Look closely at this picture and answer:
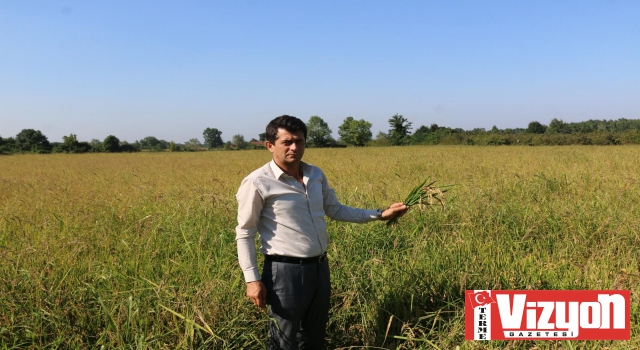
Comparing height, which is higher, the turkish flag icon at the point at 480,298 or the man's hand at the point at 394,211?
the man's hand at the point at 394,211

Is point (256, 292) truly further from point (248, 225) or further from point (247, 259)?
point (248, 225)

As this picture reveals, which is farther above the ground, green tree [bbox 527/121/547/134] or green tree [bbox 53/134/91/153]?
green tree [bbox 527/121/547/134]

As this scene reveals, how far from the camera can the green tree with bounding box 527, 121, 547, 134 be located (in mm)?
68500

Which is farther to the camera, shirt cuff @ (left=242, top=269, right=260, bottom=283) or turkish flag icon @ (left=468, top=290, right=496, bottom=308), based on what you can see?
turkish flag icon @ (left=468, top=290, right=496, bottom=308)

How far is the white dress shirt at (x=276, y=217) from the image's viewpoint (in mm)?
1909

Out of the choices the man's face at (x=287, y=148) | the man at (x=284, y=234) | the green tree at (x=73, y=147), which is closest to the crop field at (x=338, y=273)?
the man at (x=284, y=234)

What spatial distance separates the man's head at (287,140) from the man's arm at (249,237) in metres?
0.21

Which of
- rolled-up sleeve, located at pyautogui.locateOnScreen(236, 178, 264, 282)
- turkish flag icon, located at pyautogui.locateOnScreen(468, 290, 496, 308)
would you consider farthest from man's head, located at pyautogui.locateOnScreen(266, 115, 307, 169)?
turkish flag icon, located at pyautogui.locateOnScreen(468, 290, 496, 308)

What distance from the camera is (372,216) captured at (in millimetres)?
2359

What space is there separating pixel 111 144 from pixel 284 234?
2037 inches

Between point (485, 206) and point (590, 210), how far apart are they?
1.10 metres

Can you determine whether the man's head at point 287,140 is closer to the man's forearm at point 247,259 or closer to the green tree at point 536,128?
the man's forearm at point 247,259

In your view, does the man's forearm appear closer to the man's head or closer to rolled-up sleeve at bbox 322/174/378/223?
the man's head

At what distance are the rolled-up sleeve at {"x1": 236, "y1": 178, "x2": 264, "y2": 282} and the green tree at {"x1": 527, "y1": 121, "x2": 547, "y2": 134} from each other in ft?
254
